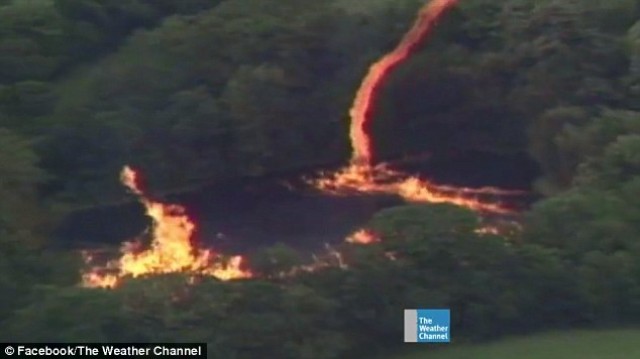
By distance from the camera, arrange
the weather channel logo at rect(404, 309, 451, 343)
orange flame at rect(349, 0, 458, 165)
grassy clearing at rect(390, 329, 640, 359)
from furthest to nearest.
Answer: orange flame at rect(349, 0, 458, 165), the weather channel logo at rect(404, 309, 451, 343), grassy clearing at rect(390, 329, 640, 359)

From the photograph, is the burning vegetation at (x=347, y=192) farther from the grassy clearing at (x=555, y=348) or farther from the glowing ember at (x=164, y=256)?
the grassy clearing at (x=555, y=348)

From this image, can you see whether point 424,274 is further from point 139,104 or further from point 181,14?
point 181,14

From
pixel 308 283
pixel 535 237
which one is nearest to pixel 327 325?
pixel 308 283

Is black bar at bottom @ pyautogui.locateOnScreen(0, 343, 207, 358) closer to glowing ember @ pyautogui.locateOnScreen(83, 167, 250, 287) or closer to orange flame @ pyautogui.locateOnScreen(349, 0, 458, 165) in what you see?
glowing ember @ pyautogui.locateOnScreen(83, 167, 250, 287)

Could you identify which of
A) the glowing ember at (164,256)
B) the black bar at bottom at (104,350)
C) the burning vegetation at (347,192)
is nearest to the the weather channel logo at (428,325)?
the burning vegetation at (347,192)

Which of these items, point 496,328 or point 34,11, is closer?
point 496,328

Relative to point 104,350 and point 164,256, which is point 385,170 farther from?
point 104,350

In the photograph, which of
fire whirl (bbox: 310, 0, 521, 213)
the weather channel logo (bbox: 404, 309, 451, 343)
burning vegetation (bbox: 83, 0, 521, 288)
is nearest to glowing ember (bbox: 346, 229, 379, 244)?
burning vegetation (bbox: 83, 0, 521, 288)
